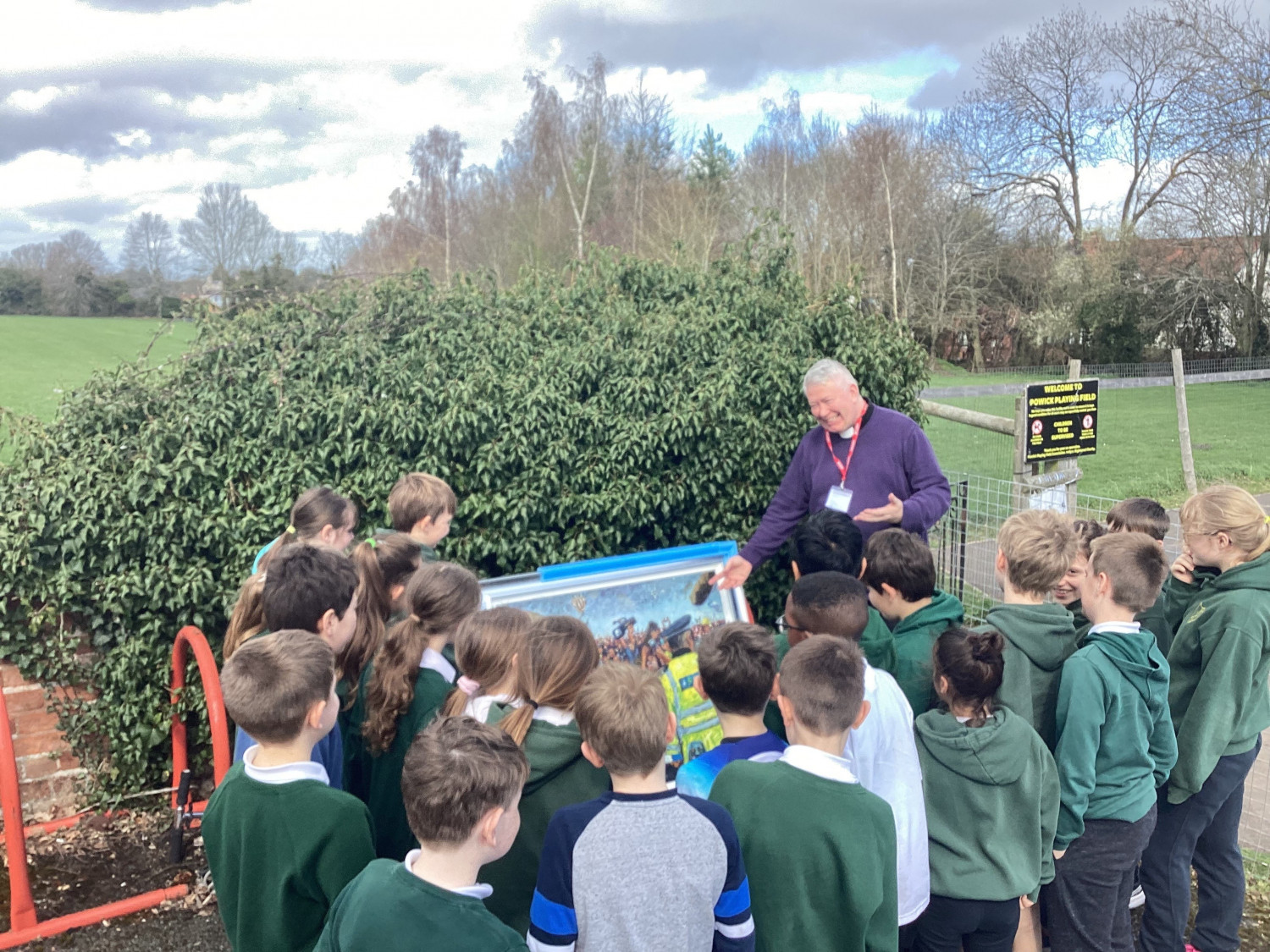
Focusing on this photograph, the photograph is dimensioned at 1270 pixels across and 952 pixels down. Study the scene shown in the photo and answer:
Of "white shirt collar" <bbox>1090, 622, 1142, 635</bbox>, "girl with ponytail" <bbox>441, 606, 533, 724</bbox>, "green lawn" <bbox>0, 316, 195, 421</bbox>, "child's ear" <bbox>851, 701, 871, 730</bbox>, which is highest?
"green lawn" <bbox>0, 316, 195, 421</bbox>

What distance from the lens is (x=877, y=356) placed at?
6074mm

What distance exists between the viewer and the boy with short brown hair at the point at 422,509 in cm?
409

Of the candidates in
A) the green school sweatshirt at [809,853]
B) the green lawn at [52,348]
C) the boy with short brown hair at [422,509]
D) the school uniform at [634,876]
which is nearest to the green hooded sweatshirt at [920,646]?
the green school sweatshirt at [809,853]

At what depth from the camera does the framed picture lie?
4172mm

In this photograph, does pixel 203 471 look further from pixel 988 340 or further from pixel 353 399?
pixel 988 340

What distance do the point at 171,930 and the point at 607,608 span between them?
230 centimetres

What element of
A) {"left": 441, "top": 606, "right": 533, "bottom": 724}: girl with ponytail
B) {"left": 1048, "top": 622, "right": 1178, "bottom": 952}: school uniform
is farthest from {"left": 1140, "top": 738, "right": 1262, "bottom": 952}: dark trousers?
{"left": 441, "top": 606, "right": 533, "bottom": 724}: girl with ponytail

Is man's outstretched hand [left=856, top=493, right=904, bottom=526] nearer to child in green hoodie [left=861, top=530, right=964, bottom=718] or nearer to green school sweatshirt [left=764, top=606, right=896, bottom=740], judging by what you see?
child in green hoodie [left=861, top=530, right=964, bottom=718]

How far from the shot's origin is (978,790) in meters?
2.85

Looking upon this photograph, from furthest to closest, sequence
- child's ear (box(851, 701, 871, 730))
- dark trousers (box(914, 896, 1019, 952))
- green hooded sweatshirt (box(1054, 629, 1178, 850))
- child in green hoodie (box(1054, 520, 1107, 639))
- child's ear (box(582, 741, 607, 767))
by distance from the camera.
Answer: child in green hoodie (box(1054, 520, 1107, 639)) → green hooded sweatshirt (box(1054, 629, 1178, 850)) → dark trousers (box(914, 896, 1019, 952)) → child's ear (box(851, 701, 871, 730)) → child's ear (box(582, 741, 607, 767))

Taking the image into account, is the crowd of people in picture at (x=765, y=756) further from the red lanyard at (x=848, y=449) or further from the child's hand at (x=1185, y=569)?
the red lanyard at (x=848, y=449)

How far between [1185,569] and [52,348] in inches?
1446

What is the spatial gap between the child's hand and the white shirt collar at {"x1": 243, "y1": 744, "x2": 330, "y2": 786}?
11.5ft

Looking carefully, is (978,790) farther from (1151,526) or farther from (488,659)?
(1151,526)
